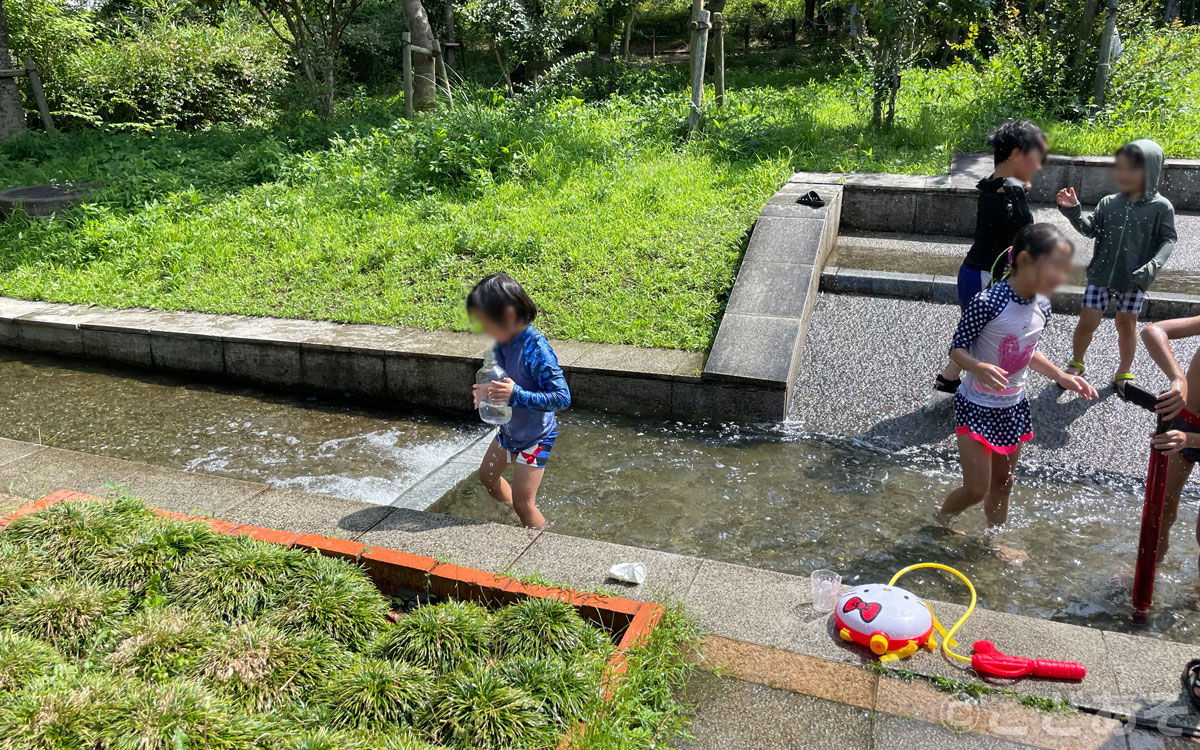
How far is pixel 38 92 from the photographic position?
15172 mm

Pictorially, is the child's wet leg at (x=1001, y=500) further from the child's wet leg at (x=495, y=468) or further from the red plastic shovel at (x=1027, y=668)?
the child's wet leg at (x=495, y=468)

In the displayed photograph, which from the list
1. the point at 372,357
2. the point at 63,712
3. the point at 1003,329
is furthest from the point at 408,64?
the point at 63,712

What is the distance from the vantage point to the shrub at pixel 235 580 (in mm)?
3155

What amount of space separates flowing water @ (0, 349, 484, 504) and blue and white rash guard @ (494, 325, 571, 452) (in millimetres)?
1449

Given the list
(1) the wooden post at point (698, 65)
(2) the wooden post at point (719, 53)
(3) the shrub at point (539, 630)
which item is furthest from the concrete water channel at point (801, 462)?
(2) the wooden post at point (719, 53)

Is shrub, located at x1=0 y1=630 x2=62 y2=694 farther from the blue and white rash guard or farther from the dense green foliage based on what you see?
the dense green foliage

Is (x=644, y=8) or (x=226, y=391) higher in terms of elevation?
(x=644, y=8)

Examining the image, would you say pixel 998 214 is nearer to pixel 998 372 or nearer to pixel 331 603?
pixel 998 372

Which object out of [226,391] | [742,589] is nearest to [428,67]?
[226,391]

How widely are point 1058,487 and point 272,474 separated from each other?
490cm

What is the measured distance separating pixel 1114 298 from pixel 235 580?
5.46 metres

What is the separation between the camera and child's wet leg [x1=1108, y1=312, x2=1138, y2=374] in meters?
5.33

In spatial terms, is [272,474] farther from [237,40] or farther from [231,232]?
[237,40]

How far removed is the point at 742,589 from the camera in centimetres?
335
